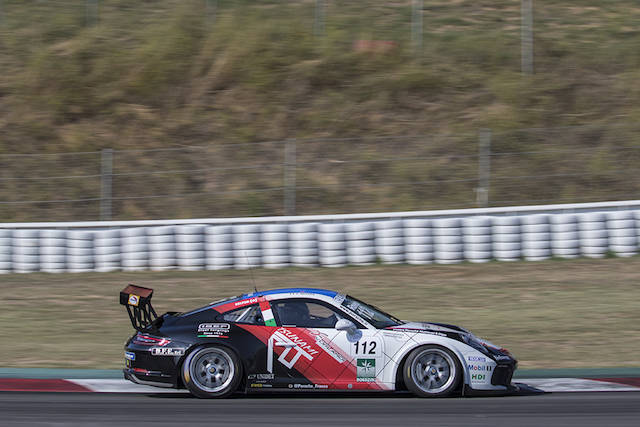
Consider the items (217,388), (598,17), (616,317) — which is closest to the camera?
(217,388)

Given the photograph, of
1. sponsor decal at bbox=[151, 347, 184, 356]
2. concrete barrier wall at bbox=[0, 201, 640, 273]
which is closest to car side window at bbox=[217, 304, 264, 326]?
sponsor decal at bbox=[151, 347, 184, 356]

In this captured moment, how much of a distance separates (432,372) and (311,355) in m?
1.13

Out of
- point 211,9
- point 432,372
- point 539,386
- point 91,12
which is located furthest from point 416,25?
point 432,372

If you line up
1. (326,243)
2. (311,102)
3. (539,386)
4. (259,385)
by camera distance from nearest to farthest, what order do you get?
(259,385) → (539,386) → (326,243) → (311,102)

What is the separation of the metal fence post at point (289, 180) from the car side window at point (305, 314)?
8.69 meters

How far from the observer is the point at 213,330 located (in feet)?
25.9

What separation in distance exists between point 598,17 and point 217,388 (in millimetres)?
21419

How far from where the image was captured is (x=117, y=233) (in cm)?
1534

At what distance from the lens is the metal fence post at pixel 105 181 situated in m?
16.7

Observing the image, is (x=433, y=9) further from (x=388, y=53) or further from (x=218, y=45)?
(x=218, y=45)

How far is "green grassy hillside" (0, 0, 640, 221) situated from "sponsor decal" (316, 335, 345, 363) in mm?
9221

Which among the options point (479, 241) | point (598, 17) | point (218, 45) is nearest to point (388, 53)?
point (218, 45)

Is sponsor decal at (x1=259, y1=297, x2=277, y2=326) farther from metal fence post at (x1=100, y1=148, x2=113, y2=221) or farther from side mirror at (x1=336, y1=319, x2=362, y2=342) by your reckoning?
metal fence post at (x1=100, y1=148, x2=113, y2=221)

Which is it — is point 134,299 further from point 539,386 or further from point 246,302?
point 539,386
